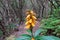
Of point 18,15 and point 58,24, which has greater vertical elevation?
point 58,24

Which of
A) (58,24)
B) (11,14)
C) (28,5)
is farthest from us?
(28,5)

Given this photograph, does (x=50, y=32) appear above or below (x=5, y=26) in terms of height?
above

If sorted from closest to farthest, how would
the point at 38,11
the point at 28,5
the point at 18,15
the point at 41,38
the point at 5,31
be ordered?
the point at 41,38, the point at 5,31, the point at 18,15, the point at 38,11, the point at 28,5

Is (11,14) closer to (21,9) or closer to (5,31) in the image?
(21,9)

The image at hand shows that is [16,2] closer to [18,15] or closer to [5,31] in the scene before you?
[18,15]

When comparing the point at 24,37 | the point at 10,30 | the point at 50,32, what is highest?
the point at 24,37

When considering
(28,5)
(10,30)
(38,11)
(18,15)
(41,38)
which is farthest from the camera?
(28,5)

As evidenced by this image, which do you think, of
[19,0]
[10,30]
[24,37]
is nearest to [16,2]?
[19,0]

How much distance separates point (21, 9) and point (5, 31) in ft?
12.3

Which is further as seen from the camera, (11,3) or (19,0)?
(19,0)

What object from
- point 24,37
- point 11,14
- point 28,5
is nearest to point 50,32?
point 24,37

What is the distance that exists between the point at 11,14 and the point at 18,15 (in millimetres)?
966

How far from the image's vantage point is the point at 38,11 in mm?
12547

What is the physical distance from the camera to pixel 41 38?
338 cm
